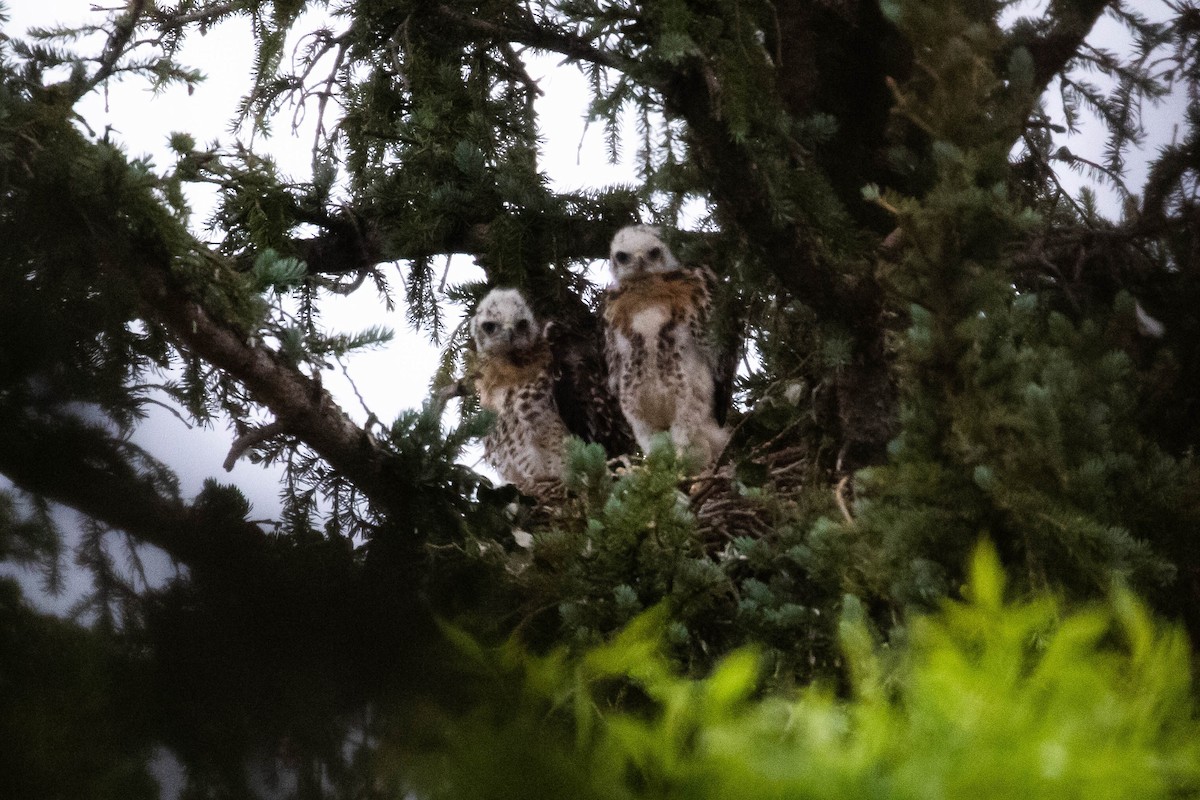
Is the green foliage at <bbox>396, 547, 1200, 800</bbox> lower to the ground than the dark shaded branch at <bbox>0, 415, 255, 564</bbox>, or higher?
lower

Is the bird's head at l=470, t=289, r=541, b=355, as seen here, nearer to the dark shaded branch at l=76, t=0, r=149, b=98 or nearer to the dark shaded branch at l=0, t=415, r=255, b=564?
→ the dark shaded branch at l=76, t=0, r=149, b=98

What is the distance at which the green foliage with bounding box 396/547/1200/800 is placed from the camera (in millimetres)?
703

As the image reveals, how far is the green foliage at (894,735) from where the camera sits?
70 centimetres

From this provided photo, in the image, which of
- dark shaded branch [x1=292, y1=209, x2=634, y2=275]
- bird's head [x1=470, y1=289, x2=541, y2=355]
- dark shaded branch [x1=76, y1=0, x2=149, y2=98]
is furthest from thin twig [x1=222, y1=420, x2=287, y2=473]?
bird's head [x1=470, y1=289, x2=541, y2=355]

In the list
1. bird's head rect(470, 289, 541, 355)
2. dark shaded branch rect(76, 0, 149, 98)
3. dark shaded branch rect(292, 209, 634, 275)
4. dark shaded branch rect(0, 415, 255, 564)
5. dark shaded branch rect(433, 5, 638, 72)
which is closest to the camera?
dark shaded branch rect(0, 415, 255, 564)

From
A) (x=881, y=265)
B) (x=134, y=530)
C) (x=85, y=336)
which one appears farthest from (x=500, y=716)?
(x=881, y=265)

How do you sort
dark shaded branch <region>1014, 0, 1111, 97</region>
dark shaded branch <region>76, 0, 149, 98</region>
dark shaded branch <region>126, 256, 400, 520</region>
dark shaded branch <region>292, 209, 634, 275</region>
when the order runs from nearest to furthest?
dark shaded branch <region>126, 256, 400, 520</region>, dark shaded branch <region>76, 0, 149, 98</region>, dark shaded branch <region>1014, 0, 1111, 97</region>, dark shaded branch <region>292, 209, 634, 275</region>

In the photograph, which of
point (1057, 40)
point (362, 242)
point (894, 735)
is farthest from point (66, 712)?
point (362, 242)

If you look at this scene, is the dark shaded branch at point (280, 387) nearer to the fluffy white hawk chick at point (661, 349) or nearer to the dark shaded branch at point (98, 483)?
the dark shaded branch at point (98, 483)

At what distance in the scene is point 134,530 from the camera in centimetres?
95

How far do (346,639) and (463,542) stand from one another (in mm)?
973

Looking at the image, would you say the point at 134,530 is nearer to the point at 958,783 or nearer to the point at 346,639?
the point at 346,639

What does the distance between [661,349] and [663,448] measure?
1302 mm

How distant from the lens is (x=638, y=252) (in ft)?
10.8
